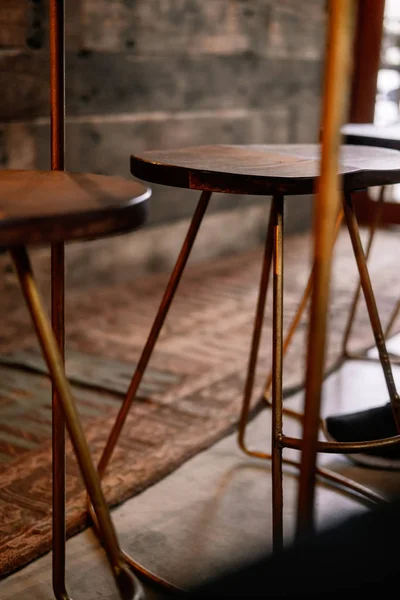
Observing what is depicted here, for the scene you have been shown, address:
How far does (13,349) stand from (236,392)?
2.56 ft

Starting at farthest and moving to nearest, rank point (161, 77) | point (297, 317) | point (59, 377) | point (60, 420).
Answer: point (161, 77) < point (297, 317) < point (60, 420) < point (59, 377)

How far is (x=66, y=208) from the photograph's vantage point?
73cm

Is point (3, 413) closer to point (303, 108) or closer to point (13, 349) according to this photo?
point (13, 349)

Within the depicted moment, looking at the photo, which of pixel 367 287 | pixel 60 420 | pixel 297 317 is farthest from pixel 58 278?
pixel 297 317

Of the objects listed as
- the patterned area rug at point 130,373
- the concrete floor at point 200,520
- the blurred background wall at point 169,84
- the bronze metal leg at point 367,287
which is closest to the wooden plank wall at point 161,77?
the blurred background wall at point 169,84

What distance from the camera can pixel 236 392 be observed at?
84.5 inches

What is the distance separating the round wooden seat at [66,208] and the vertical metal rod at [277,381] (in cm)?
31

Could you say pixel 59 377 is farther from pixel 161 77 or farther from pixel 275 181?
pixel 161 77

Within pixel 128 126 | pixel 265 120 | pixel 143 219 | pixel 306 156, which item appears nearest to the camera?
pixel 143 219

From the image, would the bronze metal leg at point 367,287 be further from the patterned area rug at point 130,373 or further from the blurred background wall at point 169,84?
the blurred background wall at point 169,84

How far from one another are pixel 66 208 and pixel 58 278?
1.26 feet

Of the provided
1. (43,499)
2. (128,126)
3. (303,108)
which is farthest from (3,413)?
(303,108)

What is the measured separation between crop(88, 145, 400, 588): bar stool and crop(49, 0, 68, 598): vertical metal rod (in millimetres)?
127

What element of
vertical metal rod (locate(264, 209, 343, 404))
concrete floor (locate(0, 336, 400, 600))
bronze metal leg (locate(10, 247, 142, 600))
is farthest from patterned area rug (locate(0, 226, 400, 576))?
bronze metal leg (locate(10, 247, 142, 600))
